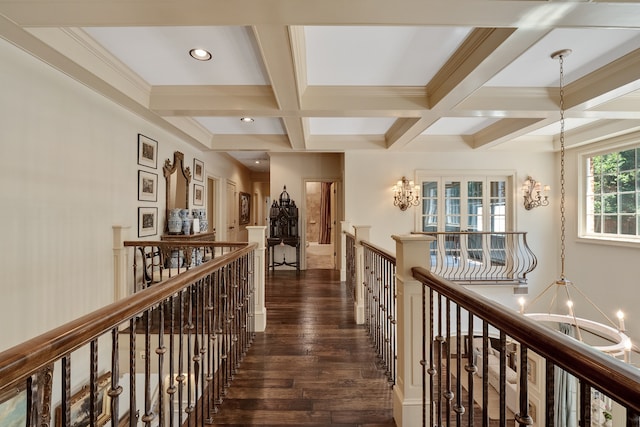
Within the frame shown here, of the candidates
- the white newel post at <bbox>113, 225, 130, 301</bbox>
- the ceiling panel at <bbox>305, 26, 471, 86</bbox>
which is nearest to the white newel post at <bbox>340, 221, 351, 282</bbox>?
the ceiling panel at <bbox>305, 26, 471, 86</bbox>

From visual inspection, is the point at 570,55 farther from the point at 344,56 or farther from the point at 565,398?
the point at 565,398

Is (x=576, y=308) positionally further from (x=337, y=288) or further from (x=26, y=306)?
(x=26, y=306)

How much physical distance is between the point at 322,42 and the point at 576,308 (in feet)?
20.2

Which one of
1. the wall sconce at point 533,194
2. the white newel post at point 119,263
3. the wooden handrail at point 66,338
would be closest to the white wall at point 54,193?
the white newel post at point 119,263

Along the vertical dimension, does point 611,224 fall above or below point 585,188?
below

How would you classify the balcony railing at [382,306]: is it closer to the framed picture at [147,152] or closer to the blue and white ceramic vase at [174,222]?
the blue and white ceramic vase at [174,222]

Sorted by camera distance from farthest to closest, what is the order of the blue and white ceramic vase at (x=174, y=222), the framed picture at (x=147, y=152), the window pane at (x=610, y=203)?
the window pane at (x=610, y=203)
the blue and white ceramic vase at (x=174, y=222)
the framed picture at (x=147, y=152)

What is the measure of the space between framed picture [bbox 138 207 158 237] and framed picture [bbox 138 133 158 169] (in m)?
0.59

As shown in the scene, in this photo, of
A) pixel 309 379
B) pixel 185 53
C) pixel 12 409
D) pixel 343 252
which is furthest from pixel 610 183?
pixel 12 409

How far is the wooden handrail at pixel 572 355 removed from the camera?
21.0 inches

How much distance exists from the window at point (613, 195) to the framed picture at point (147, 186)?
6858 mm

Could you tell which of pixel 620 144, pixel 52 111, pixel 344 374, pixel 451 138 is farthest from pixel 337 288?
pixel 620 144

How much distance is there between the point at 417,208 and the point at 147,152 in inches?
177

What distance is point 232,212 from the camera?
7.56 metres
